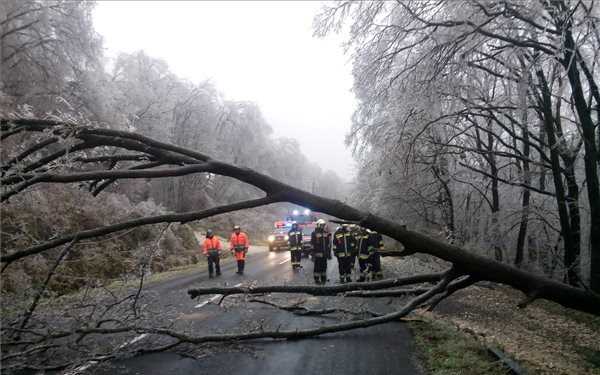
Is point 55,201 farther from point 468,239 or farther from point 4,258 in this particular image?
point 468,239

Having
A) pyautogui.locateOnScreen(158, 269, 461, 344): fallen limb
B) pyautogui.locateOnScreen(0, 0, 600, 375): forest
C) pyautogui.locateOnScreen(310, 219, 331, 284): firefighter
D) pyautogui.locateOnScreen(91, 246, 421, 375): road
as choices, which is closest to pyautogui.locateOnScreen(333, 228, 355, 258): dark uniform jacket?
pyautogui.locateOnScreen(310, 219, 331, 284): firefighter

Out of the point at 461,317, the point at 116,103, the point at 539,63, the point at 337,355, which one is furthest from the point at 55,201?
the point at 539,63

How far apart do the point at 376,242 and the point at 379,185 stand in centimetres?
535

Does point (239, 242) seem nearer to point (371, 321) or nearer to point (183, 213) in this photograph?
point (371, 321)

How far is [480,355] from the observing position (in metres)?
5.32

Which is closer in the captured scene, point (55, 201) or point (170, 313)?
point (170, 313)

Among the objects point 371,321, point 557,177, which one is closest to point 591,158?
point 557,177

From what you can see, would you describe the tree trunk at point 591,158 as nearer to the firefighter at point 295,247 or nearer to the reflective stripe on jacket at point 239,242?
the firefighter at point 295,247

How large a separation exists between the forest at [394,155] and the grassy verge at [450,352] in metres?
1.66

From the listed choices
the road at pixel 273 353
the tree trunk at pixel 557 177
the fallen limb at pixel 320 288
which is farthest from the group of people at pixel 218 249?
the fallen limb at pixel 320 288

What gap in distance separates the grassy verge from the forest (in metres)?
1.66

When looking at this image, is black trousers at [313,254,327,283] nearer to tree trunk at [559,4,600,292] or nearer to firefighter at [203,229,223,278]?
firefighter at [203,229,223,278]

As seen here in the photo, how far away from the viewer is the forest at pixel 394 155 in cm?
309

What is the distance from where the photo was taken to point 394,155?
23.8 ft
